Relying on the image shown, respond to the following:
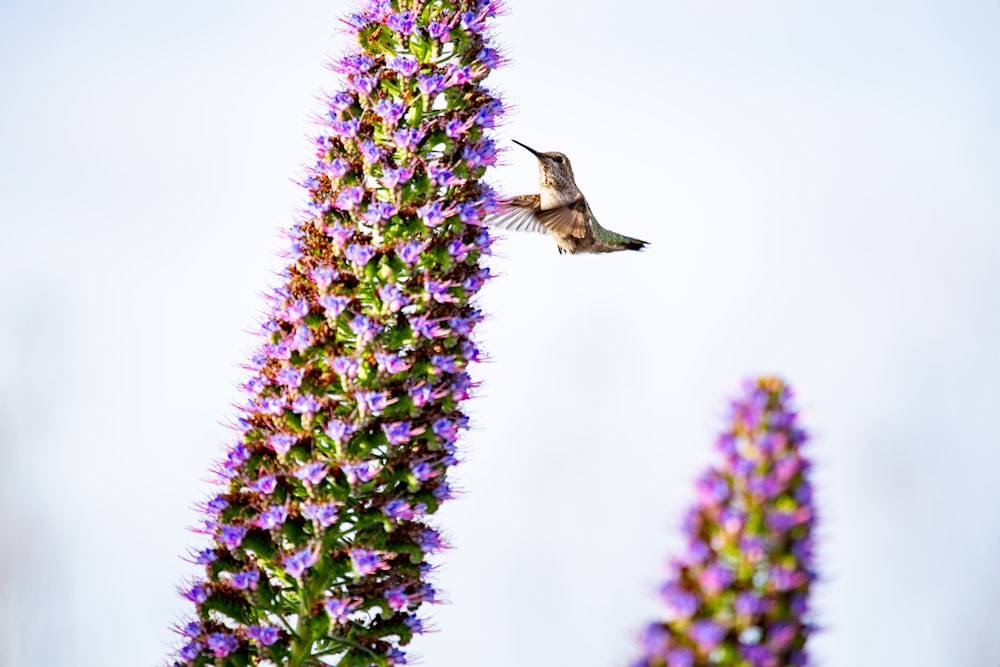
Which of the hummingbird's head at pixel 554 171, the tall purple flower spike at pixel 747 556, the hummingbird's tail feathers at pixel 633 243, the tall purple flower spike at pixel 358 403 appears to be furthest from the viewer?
the hummingbird's tail feathers at pixel 633 243

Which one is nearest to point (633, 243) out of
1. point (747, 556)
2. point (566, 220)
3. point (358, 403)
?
point (566, 220)

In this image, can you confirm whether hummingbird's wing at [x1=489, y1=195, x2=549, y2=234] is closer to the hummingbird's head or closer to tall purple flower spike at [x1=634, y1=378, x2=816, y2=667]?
the hummingbird's head

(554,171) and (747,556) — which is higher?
(554,171)

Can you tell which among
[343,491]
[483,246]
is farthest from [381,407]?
[483,246]

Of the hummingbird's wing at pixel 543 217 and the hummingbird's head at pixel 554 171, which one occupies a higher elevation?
the hummingbird's head at pixel 554 171

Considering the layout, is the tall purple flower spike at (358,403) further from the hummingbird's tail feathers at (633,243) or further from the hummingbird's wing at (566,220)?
the hummingbird's tail feathers at (633,243)

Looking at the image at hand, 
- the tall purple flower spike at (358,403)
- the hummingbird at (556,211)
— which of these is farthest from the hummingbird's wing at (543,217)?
the tall purple flower spike at (358,403)

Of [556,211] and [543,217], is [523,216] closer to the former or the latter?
[543,217]
